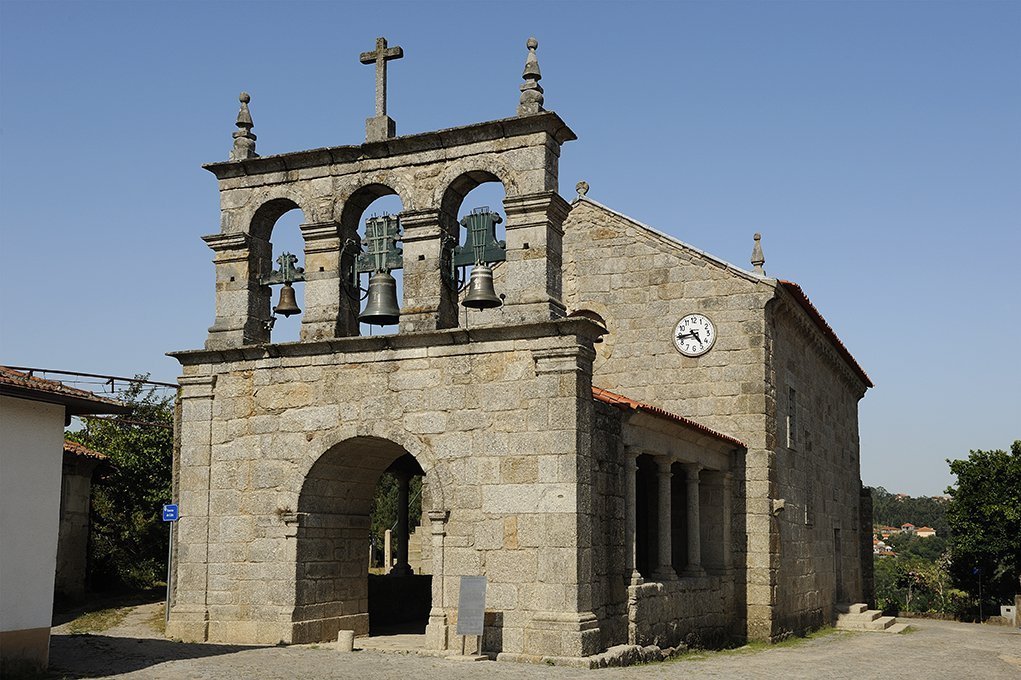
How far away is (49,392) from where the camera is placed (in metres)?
11.2

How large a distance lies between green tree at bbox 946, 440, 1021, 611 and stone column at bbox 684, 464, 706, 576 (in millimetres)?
11734

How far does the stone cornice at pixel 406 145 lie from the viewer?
1361 cm

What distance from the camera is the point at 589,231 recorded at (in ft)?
66.3

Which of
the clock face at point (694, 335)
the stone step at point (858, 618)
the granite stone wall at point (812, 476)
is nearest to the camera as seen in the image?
the clock face at point (694, 335)

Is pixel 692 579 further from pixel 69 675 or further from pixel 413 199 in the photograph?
pixel 69 675

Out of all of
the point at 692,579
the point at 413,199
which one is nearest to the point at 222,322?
the point at 413,199

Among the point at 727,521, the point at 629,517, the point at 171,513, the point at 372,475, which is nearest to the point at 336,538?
the point at 372,475

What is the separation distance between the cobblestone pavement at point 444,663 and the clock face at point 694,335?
530 centimetres

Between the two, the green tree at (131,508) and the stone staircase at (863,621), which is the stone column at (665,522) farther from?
the green tree at (131,508)

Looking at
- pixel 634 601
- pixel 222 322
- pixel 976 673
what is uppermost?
pixel 222 322

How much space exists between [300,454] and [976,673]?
31.2 ft

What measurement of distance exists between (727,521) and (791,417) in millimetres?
3290

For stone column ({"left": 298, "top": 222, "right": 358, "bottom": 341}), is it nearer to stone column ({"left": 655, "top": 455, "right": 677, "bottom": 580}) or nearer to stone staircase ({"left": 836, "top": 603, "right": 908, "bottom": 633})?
stone column ({"left": 655, "top": 455, "right": 677, "bottom": 580})

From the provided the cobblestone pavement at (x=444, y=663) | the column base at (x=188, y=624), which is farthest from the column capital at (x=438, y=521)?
the column base at (x=188, y=624)
